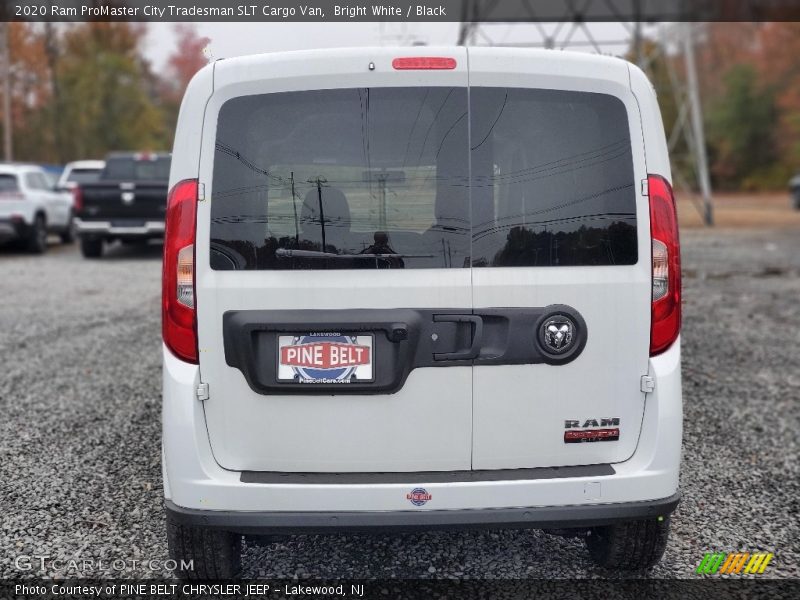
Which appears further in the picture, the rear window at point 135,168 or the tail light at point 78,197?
the rear window at point 135,168

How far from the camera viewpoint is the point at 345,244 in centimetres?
287

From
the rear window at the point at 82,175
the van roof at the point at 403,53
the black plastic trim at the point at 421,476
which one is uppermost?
the van roof at the point at 403,53

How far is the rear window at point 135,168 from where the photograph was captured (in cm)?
1677

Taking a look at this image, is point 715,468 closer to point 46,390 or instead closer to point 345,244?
point 345,244

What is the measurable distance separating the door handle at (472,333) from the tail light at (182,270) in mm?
862

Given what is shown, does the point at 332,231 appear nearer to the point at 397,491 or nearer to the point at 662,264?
the point at 397,491

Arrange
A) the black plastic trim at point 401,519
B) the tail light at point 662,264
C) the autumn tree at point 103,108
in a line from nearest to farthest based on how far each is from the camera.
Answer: the black plastic trim at point 401,519
the tail light at point 662,264
the autumn tree at point 103,108

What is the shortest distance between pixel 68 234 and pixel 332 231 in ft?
62.2

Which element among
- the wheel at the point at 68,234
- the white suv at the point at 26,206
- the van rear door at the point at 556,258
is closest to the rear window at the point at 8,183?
the white suv at the point at 26,206

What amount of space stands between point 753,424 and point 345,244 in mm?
4009

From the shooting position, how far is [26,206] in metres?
16.8

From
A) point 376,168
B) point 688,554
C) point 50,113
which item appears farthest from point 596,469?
point 50,113

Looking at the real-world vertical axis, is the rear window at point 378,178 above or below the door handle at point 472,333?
above

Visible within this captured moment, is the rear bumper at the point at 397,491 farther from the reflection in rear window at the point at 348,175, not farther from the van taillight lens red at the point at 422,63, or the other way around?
the van taillight lens red at the point at 422,63
